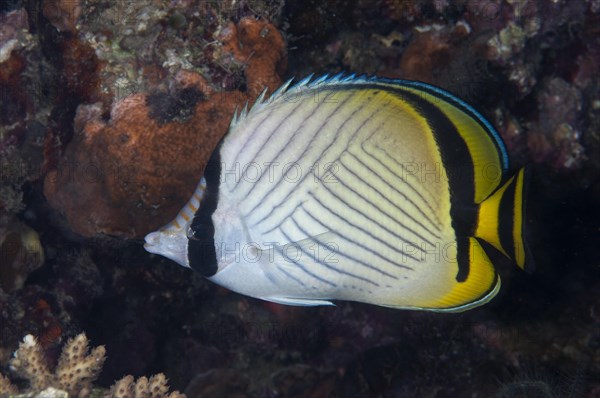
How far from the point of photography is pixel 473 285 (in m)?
1.67

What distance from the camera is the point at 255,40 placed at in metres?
2.38

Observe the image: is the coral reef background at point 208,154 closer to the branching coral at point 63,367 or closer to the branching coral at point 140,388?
the branching coral at point 63,367

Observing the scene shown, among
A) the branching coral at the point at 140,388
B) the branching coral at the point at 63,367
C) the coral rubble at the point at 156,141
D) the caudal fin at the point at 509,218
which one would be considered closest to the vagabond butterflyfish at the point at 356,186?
the caudal fin at the point at 509,218

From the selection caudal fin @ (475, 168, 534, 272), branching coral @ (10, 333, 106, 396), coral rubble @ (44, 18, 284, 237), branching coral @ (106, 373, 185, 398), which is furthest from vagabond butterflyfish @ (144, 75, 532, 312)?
branching coral @ (10, 333, 106, 396)

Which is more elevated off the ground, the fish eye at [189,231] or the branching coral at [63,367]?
the fish eye at [189,231]

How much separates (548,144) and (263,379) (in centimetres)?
257

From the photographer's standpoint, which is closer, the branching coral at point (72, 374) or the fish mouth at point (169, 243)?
the fish mouth at point (169, 243)

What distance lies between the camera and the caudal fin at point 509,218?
1549mm

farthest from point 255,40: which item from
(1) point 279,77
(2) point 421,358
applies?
(2) point 421,358

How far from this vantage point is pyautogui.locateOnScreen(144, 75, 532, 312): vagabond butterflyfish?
159cm

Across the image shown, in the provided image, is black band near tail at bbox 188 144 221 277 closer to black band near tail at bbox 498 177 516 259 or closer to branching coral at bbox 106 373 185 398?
branching coral at bbox 106 373 185 398

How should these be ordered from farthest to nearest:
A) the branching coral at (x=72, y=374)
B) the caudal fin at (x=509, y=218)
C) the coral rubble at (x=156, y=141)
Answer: the coral rubble at (x=156, y=141)
the branching coral at (x=72, y=374)
the caudal fin at (x=509, y=218)

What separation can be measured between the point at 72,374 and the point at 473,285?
→ 181 centimetres

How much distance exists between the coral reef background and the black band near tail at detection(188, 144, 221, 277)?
747 millimetres
